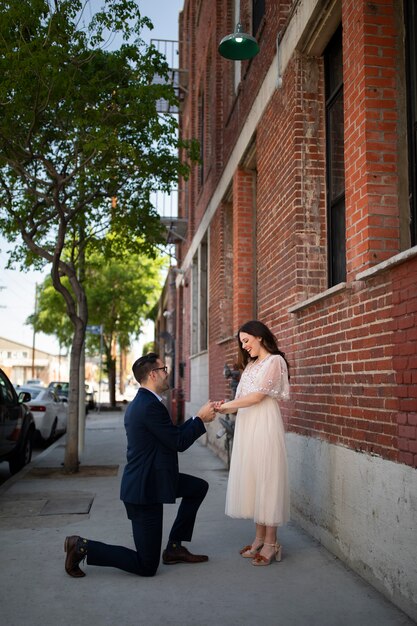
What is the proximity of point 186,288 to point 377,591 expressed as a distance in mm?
16334

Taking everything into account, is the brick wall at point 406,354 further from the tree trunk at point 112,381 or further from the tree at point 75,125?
the tree trunk at point 112,381

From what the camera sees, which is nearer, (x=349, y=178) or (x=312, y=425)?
(x=349, y=178)

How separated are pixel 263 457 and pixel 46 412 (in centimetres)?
1058

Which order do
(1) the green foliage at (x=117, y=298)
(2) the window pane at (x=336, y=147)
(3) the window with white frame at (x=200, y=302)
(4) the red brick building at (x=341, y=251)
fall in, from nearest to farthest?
(4) the red brick building at (x=341, y=251) → (2) the window pane at (x=336, y=147) → (3) the window with white frame at (x=200, y=302) → (1) the green foliage at (x=117, y=298)

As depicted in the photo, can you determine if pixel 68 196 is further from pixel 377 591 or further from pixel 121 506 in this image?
pixel 377 591

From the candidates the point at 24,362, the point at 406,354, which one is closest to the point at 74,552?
the point at 406,354

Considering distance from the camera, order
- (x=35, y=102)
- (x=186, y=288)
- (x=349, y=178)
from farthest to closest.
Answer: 1. (x=186, y=288)
2. (x=35, y=102)
3. (x=349, y=178)

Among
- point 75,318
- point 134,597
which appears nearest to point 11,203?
point 75,318

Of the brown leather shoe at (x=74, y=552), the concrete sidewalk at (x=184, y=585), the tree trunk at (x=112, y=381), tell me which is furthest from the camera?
the tree trunk at (x=112, y=381)

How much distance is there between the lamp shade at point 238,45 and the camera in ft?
23.7

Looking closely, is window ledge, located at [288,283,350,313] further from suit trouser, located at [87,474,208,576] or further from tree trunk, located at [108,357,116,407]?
tree trunk, located at [108,357,116,407]

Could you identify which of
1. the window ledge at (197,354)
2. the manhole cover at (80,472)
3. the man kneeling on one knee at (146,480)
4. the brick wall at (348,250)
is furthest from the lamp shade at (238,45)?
the window ledge at (197,354)

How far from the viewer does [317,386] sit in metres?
5.87

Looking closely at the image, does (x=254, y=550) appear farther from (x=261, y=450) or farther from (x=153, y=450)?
(x=153, y=450)
